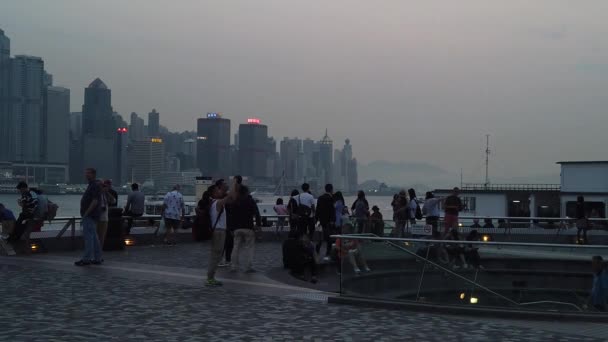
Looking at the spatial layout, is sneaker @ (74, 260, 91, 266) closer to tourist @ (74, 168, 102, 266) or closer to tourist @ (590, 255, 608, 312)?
tourist @ (74, 168, 102, 266)

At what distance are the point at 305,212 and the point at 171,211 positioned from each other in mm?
4492

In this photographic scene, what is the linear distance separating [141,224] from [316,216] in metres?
11.0

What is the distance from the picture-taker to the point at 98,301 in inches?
401

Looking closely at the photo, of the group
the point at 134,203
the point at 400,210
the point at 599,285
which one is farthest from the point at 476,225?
the point at 599,285

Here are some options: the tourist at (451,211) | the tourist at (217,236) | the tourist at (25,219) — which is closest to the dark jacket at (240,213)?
the tourist at (217,236)

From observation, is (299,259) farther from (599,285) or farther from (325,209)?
(599,285)

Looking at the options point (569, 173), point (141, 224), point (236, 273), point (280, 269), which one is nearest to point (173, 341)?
point (236, 273)

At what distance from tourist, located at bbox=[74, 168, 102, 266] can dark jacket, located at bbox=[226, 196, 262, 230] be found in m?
2.87

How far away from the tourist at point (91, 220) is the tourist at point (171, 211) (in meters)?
5.42

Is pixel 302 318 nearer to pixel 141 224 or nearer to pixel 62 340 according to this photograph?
pixel 62 340

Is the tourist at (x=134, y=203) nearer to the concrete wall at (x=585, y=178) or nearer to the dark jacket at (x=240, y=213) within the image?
the dark jacket at (x=240, y=213)

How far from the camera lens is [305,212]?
1769cm

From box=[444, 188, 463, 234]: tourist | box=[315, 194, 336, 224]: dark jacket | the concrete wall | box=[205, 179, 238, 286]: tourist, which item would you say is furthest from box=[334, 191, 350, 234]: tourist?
the concrete wall

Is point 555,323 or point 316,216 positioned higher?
point 316,216
